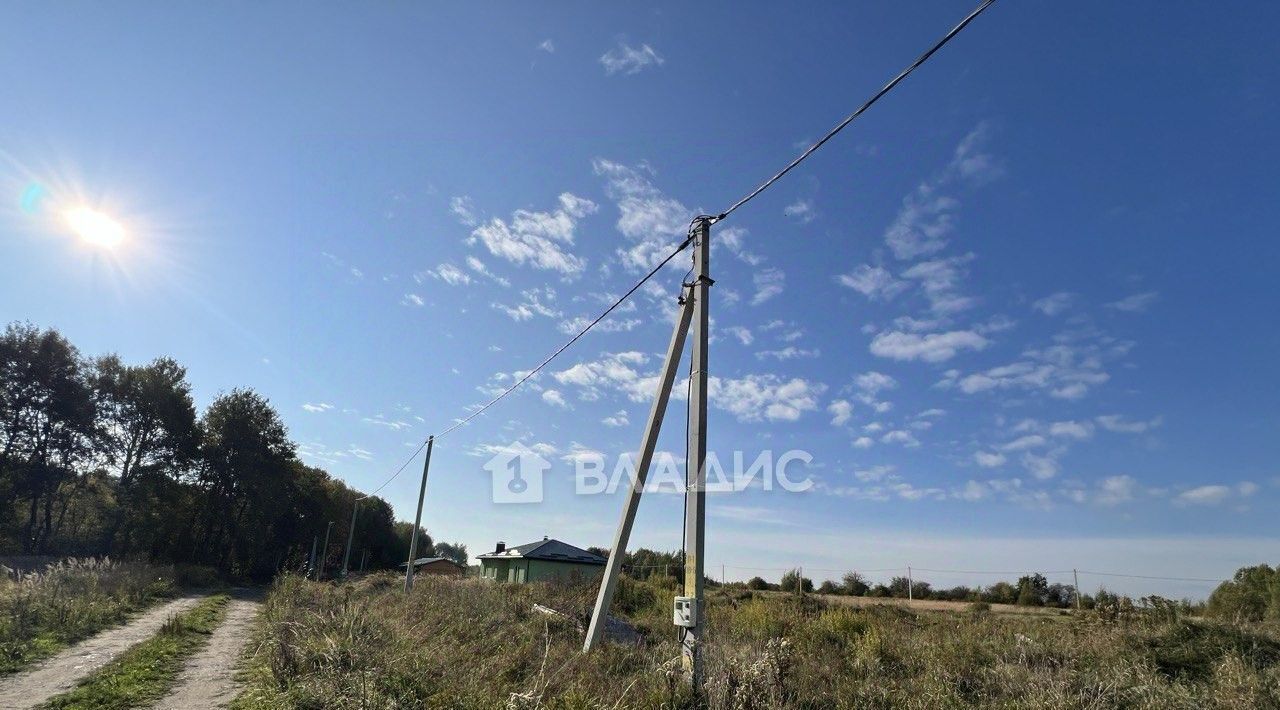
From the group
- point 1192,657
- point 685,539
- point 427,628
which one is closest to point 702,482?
point 685,539

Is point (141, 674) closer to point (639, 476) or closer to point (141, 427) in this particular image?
point (639, 476)

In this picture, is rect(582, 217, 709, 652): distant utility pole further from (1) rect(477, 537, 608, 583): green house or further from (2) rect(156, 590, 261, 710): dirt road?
(1) rect(477, 537, 608, 583): green house

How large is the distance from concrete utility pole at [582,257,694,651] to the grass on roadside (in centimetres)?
486

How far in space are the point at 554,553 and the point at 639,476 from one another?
33.2 metres

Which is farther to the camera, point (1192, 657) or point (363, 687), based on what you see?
point (1192, 657)

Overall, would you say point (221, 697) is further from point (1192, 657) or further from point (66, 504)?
point (66, 504)

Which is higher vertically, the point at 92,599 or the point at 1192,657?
the point at 1192,657

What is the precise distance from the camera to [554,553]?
38500mm

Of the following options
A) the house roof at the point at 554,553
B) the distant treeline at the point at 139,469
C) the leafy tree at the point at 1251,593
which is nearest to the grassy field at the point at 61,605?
the distant treeline at the point at 139,469

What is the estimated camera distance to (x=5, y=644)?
8.84m

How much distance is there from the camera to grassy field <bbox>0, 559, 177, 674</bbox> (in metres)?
9.21

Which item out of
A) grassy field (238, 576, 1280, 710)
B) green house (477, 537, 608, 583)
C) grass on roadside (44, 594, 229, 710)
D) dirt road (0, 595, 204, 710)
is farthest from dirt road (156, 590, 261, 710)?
green house (477, 537, 608, 583)

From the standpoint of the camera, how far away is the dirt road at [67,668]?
21.4ft

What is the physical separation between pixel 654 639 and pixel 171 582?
68.6 feet
